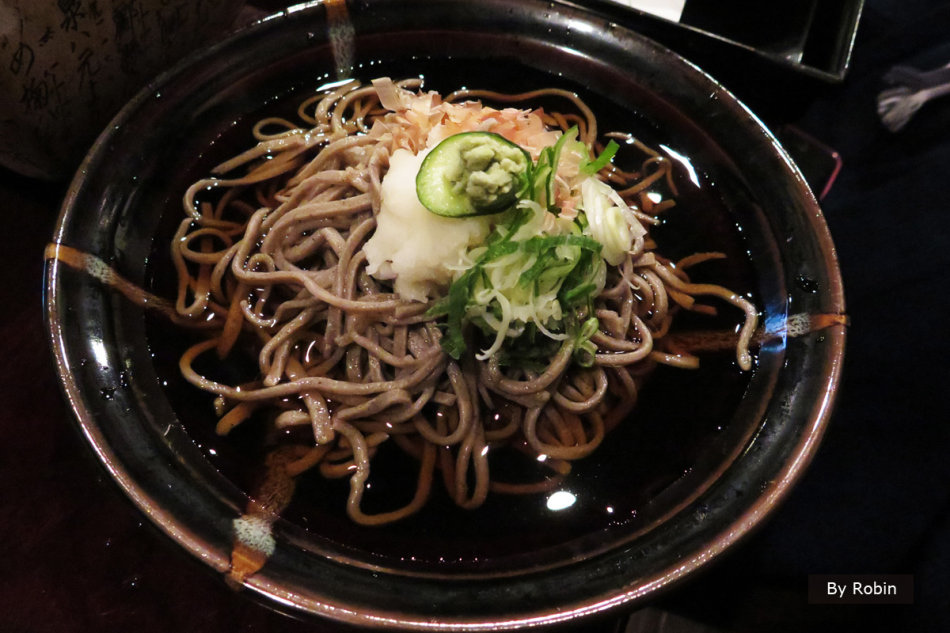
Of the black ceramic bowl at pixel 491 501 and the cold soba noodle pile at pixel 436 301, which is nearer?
the black ceramic bowl at pixel 491 501

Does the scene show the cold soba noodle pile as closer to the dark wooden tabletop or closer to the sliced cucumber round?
the sliced cucumber round

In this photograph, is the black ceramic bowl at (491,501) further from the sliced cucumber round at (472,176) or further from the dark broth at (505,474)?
the sliced cucumber round at (472,176)

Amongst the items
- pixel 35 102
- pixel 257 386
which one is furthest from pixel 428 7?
pixel 257 386

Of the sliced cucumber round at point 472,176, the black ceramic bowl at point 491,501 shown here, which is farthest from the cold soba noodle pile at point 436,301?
the black ceramic bowl at point 491,501

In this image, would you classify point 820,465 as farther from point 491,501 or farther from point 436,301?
point 436,301

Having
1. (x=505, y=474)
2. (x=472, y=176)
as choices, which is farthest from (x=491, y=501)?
(x=472, y=176)

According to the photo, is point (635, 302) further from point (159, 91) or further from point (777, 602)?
Answer: point (159, 91)
